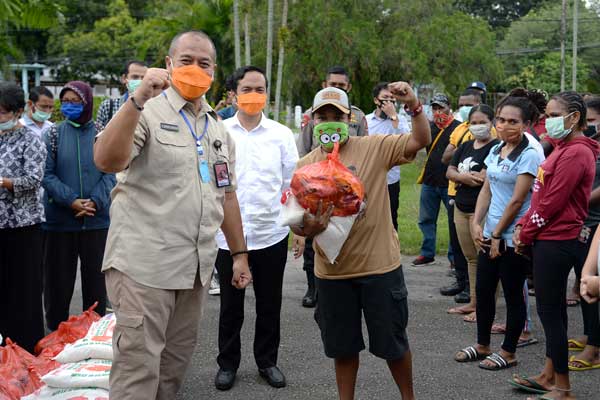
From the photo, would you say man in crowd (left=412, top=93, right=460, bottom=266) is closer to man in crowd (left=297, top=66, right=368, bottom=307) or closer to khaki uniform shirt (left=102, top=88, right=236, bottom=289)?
man in crowd (left=297, top=66, right=368, bottom=307)

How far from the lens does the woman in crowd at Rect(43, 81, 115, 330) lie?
5.76m

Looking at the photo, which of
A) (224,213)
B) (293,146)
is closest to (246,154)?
(293,146)

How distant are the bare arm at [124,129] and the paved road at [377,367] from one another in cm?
233

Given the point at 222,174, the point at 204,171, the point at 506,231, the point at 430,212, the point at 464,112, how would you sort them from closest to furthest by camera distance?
1. the point at 204,171
2. the point at 222,174
3. the point at 506,231
4. the point at 464,112
5. the point at 430,212

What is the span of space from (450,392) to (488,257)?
3.59 feet

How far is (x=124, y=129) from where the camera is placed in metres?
3.17

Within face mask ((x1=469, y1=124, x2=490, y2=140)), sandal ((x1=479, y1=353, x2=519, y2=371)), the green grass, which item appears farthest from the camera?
the green grass

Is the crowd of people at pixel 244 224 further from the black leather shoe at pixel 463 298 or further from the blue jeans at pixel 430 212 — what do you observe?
the blue jeans at pixel 430 212

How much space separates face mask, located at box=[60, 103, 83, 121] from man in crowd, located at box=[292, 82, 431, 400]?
7.87 ft

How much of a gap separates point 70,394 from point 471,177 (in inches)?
160

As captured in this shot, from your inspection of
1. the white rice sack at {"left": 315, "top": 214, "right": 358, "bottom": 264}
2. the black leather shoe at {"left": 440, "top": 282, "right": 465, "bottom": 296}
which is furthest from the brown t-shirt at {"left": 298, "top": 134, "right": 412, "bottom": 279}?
the black leather shoe at {"left": 440, "top": 282, "right": 465, "bottom": 296}

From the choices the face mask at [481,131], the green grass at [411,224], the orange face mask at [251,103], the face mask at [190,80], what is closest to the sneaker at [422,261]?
the green grass at [411,224]

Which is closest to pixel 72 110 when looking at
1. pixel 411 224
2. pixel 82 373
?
pixel 82 373

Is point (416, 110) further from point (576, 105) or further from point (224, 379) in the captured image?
point (224, 379)
